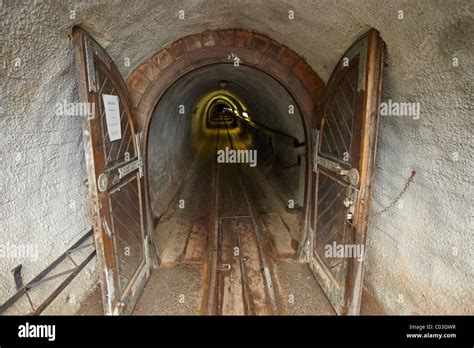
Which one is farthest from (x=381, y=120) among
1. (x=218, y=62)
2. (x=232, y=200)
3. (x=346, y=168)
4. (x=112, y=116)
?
(x=232, y=200)

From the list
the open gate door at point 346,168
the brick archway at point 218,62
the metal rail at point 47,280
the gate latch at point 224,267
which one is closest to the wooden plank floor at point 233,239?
the gate latch at point 224,267

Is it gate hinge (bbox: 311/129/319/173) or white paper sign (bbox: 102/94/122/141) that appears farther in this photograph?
gate hinge (bbox: 311/129/319/173)

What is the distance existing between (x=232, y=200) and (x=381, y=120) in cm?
419

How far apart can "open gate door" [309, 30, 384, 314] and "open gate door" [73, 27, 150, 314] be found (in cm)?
223

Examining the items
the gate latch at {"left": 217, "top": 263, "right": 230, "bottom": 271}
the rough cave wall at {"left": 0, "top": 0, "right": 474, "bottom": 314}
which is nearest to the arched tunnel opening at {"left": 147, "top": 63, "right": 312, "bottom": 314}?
the gate latch at {"left": 217, "top": 263, "right": 230, "bottom": 271}

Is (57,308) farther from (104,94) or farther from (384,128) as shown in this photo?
(384,128)

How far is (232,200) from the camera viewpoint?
260 inches

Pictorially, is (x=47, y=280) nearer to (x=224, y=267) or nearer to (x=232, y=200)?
(x=224, y=267)

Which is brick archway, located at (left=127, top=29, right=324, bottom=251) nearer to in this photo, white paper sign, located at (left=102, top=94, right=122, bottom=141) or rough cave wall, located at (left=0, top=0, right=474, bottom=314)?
rough cave wall, located at (left=0, top=0, right=474, bottom=314)

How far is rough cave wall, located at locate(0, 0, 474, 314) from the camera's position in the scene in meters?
1.89

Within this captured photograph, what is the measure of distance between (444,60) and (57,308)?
391 cm

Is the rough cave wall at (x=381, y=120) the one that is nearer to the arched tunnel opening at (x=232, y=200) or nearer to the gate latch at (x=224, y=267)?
the arched tunnel opening at (x=232, y=200)

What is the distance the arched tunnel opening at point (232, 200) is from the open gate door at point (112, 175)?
74cm

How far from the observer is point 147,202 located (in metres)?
3.80
